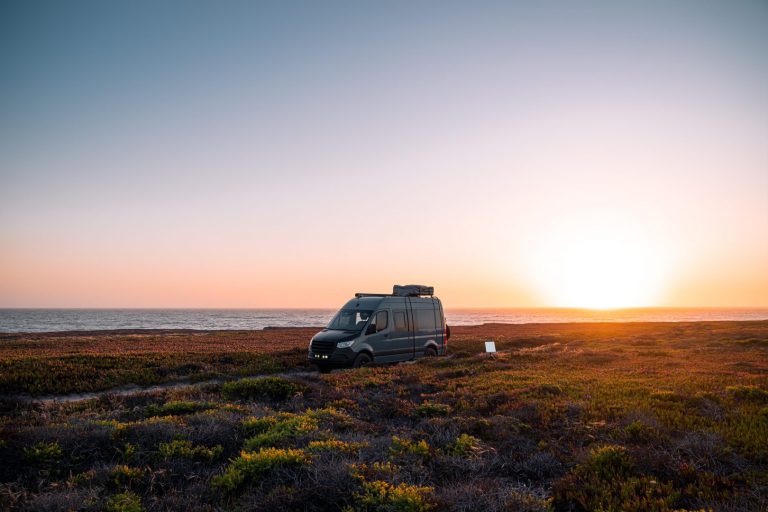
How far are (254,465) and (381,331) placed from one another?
1199 centimetres

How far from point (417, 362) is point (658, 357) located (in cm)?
1201

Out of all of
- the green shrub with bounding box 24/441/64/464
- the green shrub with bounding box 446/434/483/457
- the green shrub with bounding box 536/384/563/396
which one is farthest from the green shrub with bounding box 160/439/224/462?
the green shrub with bounding box 536/384/563/396

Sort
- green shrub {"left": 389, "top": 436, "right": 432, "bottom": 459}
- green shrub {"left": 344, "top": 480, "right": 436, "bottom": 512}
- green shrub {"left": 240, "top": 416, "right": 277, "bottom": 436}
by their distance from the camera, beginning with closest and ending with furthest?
green shrub {"left": 344, "top": 480, "right": 436, "bottom": 512}
green shrub {"left": 389, "top": 436, "right": 432, "bottom": 459}
green shrub {"left": 240, "top": 416, "right": 277, "bottom": 436}

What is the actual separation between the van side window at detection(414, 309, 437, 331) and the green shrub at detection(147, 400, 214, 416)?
11.2 meters

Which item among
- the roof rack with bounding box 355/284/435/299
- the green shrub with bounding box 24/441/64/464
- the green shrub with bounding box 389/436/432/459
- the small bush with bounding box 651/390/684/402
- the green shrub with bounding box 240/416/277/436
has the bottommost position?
the small bush with bounding box 651/390/684/402

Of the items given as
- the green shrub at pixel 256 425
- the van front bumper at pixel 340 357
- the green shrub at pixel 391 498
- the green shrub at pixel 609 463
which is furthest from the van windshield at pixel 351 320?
the green shrub at pixel 391 498

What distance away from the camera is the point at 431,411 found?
33.1 ft

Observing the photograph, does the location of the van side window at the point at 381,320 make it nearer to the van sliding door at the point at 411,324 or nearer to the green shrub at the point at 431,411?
the van sliding door at the point at 411,324

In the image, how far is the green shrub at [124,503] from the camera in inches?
196

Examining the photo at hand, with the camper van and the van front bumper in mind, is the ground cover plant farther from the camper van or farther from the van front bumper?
the camper van

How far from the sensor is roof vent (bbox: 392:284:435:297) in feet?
64.4

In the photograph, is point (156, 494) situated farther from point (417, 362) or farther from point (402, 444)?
point (417, 362)

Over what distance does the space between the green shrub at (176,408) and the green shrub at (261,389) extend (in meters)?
1.77

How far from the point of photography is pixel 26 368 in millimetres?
16422
